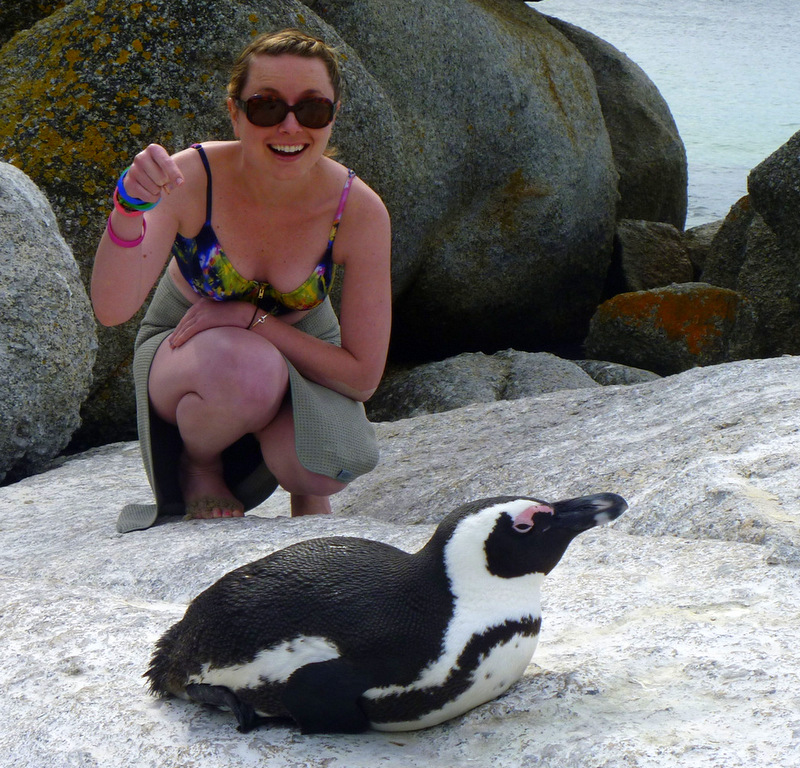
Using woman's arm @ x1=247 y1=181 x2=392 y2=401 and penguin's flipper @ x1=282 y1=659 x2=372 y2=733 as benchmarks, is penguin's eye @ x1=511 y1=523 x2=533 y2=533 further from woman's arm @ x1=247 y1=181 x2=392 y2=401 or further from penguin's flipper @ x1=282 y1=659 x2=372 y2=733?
woman's arm @ x1=247 y1=181 x2=392 y2=401

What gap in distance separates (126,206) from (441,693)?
1427mm

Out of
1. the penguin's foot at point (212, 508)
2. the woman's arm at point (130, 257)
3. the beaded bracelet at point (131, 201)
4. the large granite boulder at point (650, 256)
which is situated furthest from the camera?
the large granite boulder at point (650, 256)

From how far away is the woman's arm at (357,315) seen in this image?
312 cm

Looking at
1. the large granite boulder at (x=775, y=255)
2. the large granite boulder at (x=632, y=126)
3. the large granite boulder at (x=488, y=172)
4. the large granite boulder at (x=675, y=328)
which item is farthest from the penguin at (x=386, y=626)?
the large granite boulder at (x=632, y=126)

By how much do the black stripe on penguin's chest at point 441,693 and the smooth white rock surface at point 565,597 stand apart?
2.4 inches

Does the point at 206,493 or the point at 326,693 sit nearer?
the point at 326,693

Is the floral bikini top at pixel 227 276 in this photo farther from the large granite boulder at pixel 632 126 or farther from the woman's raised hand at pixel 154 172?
the large granite boulder at pixel 632 126

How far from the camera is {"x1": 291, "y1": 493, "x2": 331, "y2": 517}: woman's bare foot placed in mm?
3330

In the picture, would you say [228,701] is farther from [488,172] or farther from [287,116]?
[488,172]

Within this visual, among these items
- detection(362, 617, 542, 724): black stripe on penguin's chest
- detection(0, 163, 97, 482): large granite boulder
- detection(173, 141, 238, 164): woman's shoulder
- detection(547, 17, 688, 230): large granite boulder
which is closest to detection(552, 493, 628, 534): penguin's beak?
detection(362, 617, 542, 724): black stripe on penguin's chest

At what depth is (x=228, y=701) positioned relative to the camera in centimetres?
179

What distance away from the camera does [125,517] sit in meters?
3.29

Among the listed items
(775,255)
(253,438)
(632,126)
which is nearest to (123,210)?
(253,438)

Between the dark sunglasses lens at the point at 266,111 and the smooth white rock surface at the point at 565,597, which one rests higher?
the dark sunglasses lens at the point at 266,111
